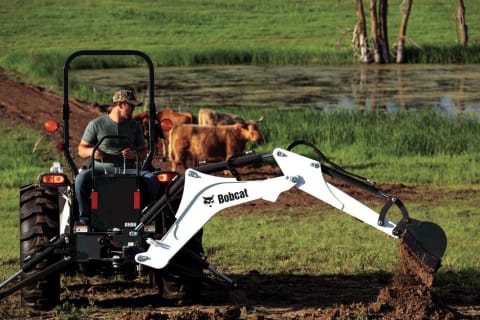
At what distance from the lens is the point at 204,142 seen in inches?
830

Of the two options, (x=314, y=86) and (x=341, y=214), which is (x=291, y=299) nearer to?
(x=341, y=214)

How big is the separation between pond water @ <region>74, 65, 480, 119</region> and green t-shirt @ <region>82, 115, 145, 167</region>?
20.1 meters

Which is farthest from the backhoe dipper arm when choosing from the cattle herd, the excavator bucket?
the cattle herd

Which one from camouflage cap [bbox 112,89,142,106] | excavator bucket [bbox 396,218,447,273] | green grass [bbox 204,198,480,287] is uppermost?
camouflage cap [bbox 112,89,142,106]

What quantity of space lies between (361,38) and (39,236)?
123 feet

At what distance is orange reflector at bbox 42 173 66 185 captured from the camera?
9836 millimetres

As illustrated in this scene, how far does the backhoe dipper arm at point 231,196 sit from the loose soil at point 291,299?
0.44m

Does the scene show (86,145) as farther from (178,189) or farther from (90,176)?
(178,189)

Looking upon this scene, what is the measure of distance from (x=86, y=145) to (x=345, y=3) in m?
65.3

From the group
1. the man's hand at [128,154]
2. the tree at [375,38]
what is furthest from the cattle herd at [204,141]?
the tree at [375,38]

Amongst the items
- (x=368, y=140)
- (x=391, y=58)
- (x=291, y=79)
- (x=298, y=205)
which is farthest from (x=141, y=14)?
(x=298, y=205)

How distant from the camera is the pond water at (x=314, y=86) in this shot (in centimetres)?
3319

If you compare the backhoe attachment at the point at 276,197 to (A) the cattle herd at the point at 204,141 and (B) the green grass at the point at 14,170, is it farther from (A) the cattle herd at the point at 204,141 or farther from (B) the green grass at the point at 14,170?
(A) the cattle herd at the point at 204,141

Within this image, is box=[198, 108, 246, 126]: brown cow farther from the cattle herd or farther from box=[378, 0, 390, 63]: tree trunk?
box=[378, 0, 390, 63]: tree trunk
